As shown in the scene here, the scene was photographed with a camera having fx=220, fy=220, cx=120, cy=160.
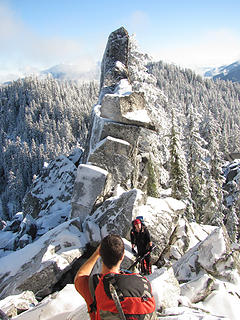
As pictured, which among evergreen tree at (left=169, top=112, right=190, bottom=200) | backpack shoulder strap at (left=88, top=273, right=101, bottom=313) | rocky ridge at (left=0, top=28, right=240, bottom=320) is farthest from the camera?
evergreen tree at (left=169, top=112, right=190, bottom=200)

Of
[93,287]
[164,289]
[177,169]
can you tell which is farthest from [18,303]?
[177,169]

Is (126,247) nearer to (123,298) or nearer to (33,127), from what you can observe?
(123,298)

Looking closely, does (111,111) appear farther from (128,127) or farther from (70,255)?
(70,255)

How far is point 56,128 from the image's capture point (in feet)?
417

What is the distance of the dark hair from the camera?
2691 millimetres

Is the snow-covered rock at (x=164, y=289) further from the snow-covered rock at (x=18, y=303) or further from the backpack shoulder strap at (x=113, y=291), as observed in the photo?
the snow-covered rock at (x=18, y=303)

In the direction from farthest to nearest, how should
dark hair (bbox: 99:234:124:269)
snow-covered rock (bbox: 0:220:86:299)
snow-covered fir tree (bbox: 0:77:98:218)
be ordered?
snow-covered fir tree (bbox: 0:77:98:218) < snow-covered rock (bbox: 0:220:86:299) < dark hair (bbox: 99:234:124:269)

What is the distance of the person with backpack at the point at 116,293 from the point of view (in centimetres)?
253

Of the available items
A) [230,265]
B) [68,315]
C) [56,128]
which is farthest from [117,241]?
[56,128]

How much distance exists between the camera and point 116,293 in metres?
2.53

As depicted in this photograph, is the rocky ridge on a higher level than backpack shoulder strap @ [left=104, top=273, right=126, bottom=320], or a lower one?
lower

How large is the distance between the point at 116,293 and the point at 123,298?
0.10 meters

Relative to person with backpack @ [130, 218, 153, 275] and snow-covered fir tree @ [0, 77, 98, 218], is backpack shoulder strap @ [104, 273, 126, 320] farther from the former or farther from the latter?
snow-covered fir tree @ [0, 77, 98, 218]

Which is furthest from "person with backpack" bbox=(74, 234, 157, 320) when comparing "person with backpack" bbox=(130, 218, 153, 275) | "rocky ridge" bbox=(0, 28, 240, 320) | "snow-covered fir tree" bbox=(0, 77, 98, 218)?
"snow-covered fir tree" bbox=(0, 77, 98, 218)
